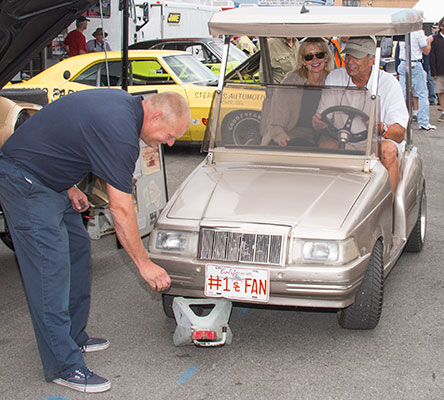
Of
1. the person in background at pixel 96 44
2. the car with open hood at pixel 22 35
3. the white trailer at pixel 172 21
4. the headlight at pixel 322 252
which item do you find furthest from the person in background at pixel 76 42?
the headlight at pixel 322 252

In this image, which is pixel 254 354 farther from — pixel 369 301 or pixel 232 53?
pixel 232 53

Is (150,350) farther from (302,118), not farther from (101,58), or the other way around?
(101,58)

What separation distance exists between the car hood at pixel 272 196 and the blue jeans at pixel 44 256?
32.6 inches

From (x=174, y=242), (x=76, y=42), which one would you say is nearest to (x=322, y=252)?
(x=174, y=242)

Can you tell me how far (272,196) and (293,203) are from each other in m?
0.18

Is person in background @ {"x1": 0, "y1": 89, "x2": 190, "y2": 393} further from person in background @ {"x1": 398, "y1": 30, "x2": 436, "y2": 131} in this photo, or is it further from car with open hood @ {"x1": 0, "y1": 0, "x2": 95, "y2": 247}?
person in background @ {"x1": 398, "y1": 30, "x2": 436, "y2": 131}

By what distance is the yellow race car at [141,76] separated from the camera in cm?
1043

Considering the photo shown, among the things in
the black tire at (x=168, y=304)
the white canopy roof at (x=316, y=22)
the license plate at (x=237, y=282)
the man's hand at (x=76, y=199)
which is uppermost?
the white canopy roof at (x=316, y=22)

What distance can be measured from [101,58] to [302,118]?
639 centimetres

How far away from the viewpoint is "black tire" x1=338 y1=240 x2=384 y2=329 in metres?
4.16

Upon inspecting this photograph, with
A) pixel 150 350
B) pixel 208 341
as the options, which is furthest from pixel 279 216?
pixel 150 350

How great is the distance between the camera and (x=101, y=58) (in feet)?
35.0

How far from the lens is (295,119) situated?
16.5ft

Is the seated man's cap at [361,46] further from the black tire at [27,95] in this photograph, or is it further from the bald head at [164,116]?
the black tire at [27,95]
